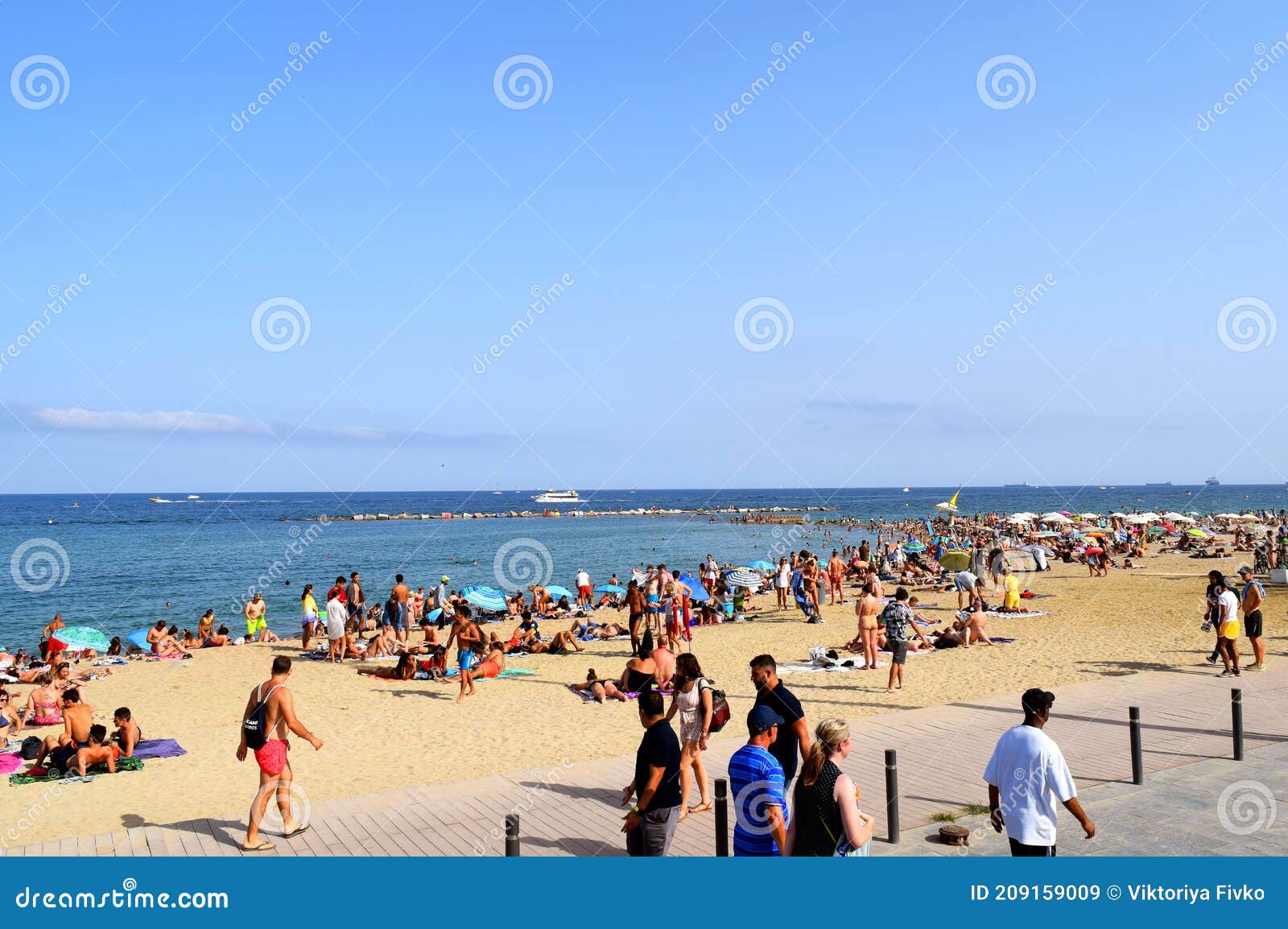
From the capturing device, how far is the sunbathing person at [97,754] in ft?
35.0

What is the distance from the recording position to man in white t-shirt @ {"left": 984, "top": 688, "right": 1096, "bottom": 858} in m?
5.38

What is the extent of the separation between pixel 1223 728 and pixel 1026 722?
23.9ft

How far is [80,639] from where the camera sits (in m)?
22.9

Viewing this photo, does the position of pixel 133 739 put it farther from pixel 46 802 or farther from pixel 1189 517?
pixel 1189 517

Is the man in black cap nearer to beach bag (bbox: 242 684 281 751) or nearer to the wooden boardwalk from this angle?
the wooden boardwalk

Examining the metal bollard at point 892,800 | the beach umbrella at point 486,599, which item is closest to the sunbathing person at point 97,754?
the metal bollard at point 892,800

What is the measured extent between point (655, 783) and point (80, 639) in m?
22.4

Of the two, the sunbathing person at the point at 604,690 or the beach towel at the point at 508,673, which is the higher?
the beach towel at the point at 508,673

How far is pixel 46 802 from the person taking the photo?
31.4 ft

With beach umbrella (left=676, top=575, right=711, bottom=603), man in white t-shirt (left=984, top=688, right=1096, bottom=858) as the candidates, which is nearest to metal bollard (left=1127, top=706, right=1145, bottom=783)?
man in white t-shirt (left=984, top=688, right=1096, bottom=858)

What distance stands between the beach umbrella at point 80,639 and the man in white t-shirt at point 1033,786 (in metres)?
23.8

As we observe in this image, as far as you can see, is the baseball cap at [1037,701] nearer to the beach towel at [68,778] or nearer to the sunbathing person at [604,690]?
the sunbathing person at [604,690]

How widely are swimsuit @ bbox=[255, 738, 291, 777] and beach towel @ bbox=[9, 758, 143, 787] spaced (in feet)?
14.7

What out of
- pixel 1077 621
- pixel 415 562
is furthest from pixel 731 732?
pixel 415 562
